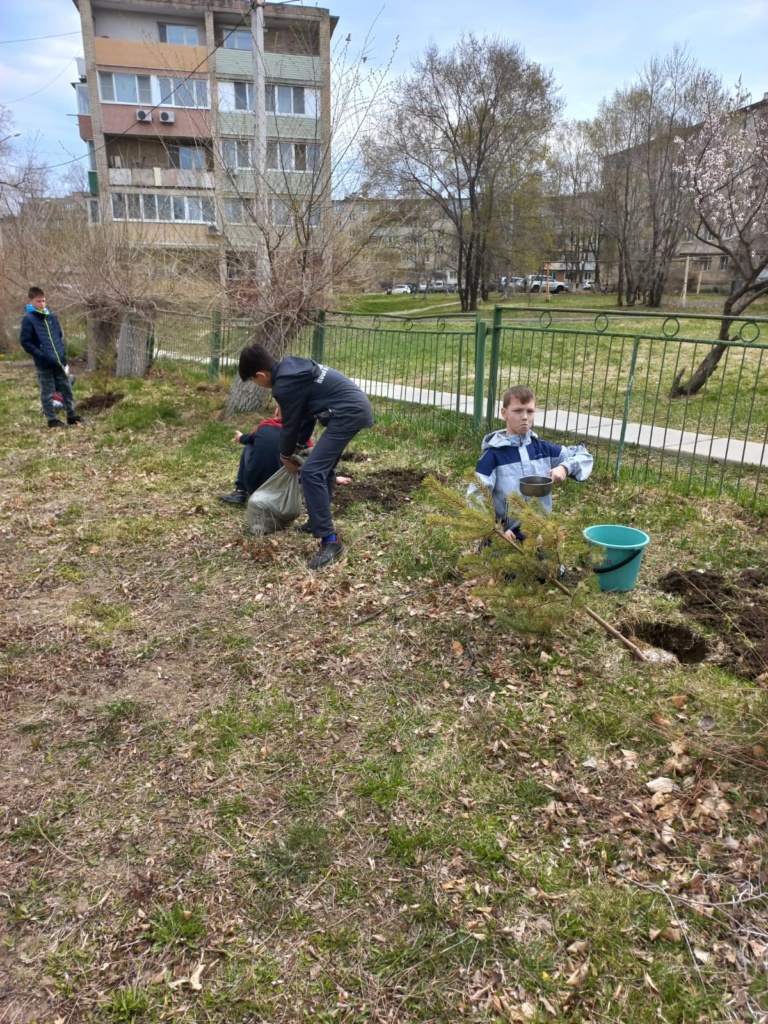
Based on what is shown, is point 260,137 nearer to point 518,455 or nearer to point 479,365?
point 479,365

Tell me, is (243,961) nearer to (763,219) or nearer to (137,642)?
(137,642)

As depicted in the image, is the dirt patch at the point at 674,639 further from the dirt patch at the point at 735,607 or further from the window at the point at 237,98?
the window at the point at 237,98

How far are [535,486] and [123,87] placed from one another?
33.1 meters

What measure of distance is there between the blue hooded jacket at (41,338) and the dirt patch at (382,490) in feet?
16.8

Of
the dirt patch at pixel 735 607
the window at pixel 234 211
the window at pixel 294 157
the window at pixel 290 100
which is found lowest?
the dirt patch at pixel 735 607

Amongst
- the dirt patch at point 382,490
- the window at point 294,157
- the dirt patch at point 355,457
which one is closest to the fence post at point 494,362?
the dirt patch at point 382,490

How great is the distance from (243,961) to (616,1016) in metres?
1.02

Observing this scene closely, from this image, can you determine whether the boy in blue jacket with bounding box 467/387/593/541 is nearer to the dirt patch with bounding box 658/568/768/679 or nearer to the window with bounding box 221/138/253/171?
the dirt patch with bounding box 658/568/768/679

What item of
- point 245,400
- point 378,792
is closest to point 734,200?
point 245,400

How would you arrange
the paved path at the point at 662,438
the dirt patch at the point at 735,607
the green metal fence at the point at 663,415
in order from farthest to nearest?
the paved path at the point at 662,438 < the green metal fence at the point at 663,415 < the dirt patch at the point at 735,607

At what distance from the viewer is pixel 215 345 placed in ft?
35.9

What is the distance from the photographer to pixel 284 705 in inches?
120

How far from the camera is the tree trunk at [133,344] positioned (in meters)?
12.3

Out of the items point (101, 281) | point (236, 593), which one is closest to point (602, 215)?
point (101, 281)
